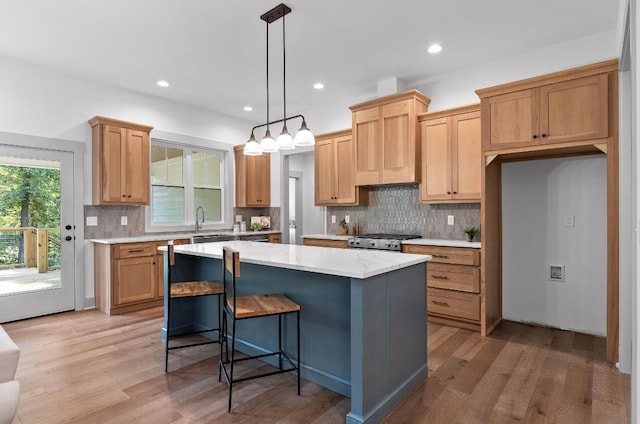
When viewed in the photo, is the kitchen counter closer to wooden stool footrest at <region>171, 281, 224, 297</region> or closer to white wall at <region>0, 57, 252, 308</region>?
wooden stool footrest at <region>171, 281, 224, 297</region>

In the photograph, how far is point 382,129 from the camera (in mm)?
4516

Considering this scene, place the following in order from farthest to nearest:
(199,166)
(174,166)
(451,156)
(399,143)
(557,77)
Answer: (199,166)
(174,166)
(399,143)
(451,156)
(557,77)

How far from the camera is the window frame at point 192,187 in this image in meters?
5.34

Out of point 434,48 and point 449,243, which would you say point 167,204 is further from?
point 434,48

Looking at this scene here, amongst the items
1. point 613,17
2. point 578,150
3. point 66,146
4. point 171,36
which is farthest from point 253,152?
point 613,17

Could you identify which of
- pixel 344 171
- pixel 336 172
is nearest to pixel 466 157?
pixel 344 171

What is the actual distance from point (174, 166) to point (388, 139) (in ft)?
10.9

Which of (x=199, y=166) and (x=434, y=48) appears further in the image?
(x=199, y=166)

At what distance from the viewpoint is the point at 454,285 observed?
12.3ft

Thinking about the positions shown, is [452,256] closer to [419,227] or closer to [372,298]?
[419,227]

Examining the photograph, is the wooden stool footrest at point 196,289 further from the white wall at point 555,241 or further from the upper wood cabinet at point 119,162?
the white wall at point 555,241

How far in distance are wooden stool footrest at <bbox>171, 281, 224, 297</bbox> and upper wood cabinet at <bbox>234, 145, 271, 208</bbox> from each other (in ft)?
11.1

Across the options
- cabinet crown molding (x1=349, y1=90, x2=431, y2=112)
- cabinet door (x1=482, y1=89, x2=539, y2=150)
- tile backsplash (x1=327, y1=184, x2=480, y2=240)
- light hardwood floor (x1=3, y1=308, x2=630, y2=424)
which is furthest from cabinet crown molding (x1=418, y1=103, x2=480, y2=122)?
light hardwood floor (x1=3, y1=308, x2=630, y2=424)

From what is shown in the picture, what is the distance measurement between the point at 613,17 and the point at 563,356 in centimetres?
299
